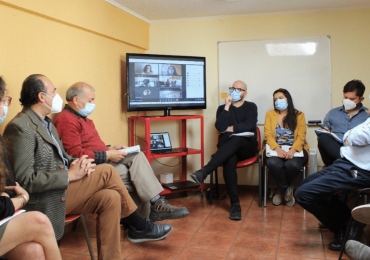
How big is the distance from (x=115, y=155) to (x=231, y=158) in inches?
51.8

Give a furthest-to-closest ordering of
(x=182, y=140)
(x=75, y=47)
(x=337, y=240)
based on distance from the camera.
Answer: (x=182, y=140)
(x=75, y=47)
(x=337, y=240)

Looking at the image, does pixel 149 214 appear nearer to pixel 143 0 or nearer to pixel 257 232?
pixel 257 232

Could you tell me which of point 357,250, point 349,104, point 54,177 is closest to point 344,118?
point 349,104

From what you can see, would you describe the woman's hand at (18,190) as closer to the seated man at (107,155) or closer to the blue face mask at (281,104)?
the seated man at (107,155)

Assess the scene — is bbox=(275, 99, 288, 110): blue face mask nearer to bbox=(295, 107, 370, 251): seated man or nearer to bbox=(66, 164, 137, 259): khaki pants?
Answer: bbox=(295, 107, 370, 251): seated man

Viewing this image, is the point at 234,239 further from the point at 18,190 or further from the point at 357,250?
the point at 18,190

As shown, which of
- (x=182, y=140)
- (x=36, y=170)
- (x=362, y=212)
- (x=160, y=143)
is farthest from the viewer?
(x=182, y=140)

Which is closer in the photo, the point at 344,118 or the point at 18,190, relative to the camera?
the point at 18,190

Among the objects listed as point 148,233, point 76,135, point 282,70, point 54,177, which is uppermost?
point 282,70

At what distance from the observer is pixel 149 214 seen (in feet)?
9.59

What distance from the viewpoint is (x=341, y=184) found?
2.53 m

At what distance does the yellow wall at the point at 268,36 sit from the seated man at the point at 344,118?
0.72 m

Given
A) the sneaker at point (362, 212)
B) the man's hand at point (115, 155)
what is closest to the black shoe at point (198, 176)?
the man's hand at point (115, 155)

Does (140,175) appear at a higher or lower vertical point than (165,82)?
lower
